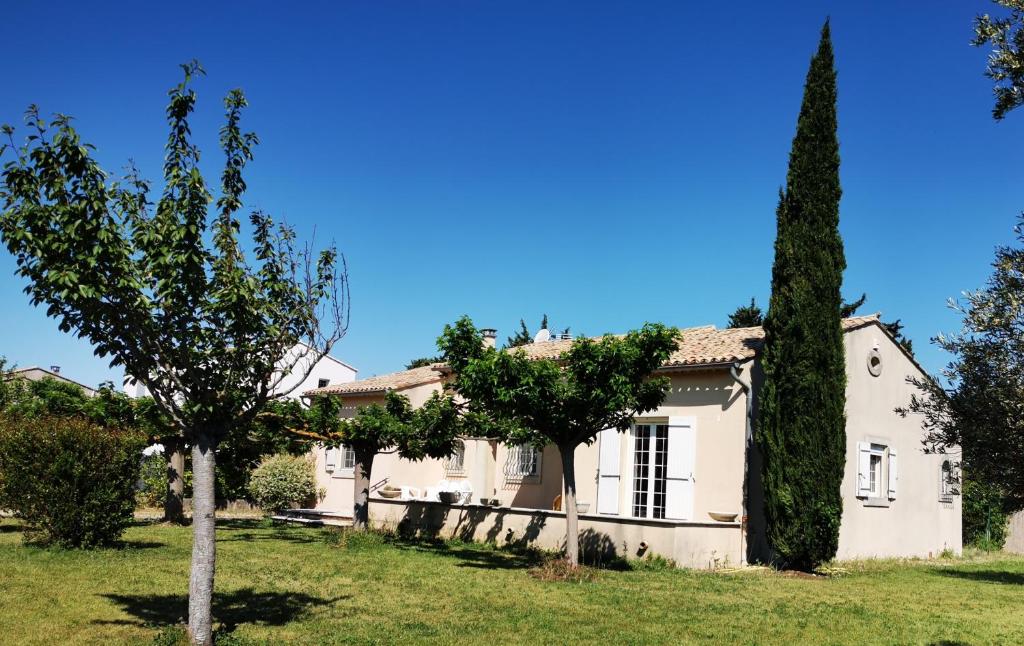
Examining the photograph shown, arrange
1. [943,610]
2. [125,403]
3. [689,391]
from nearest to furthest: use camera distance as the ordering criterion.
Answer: [943,610]
[689,391]
[125,403]

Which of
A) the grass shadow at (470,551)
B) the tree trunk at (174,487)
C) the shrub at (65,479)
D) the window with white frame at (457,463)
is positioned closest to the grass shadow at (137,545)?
the shrub at (65,479)

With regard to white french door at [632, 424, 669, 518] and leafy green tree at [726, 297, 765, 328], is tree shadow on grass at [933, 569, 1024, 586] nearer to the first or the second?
white french door at [632, 424, 669, 518]

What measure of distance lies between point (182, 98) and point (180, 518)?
1479cm

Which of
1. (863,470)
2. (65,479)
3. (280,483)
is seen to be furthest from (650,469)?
(280,483)

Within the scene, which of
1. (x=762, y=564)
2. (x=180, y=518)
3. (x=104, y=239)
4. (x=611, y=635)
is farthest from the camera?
(x=180, y=518)

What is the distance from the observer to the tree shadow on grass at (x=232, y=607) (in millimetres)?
8227

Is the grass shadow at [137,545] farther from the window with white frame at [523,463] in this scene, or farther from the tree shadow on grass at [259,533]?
the window with white frame at [523,463]

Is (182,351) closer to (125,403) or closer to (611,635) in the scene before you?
(611,635)

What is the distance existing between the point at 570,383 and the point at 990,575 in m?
10.1

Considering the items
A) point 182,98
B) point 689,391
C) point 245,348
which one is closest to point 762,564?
point 689,391

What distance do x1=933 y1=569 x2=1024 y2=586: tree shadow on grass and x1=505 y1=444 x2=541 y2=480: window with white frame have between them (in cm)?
861

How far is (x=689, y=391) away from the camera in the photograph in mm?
16281

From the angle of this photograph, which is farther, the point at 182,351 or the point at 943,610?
the point at 943,610

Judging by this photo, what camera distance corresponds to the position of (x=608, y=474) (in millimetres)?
16859
